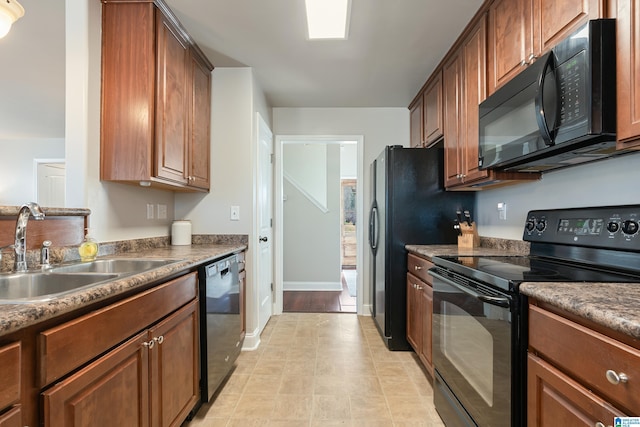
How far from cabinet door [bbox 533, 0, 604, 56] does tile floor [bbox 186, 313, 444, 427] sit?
1.93 meters

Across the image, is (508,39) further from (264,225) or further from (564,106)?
(264,225)

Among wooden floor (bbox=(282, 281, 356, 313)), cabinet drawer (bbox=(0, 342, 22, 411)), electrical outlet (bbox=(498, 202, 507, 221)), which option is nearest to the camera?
cabinet drawer (bbox=(0, 342, 22, 411))

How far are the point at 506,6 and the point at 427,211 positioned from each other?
139 centimetres

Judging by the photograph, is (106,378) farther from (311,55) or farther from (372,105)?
(372,105)

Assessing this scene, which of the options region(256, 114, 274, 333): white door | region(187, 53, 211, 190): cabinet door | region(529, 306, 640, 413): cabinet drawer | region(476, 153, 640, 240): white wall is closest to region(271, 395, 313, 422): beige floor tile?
region(256, 114, 274, 333): white door

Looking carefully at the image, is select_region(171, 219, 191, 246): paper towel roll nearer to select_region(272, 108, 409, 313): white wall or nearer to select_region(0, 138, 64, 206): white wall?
select_region(0, 138, 64, 206): white wall

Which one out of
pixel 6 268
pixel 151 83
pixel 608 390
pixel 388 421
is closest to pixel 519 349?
pixel 608 390

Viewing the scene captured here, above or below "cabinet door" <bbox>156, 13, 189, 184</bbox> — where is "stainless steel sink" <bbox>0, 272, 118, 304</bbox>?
below

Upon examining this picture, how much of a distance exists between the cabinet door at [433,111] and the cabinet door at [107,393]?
2531 mm

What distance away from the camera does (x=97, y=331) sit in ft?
3.07

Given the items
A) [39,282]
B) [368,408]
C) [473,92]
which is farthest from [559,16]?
[39,282]

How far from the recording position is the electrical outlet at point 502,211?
2.19m

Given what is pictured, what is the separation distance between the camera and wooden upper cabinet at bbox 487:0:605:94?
3.93 feet

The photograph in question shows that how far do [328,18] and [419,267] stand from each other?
178cm
